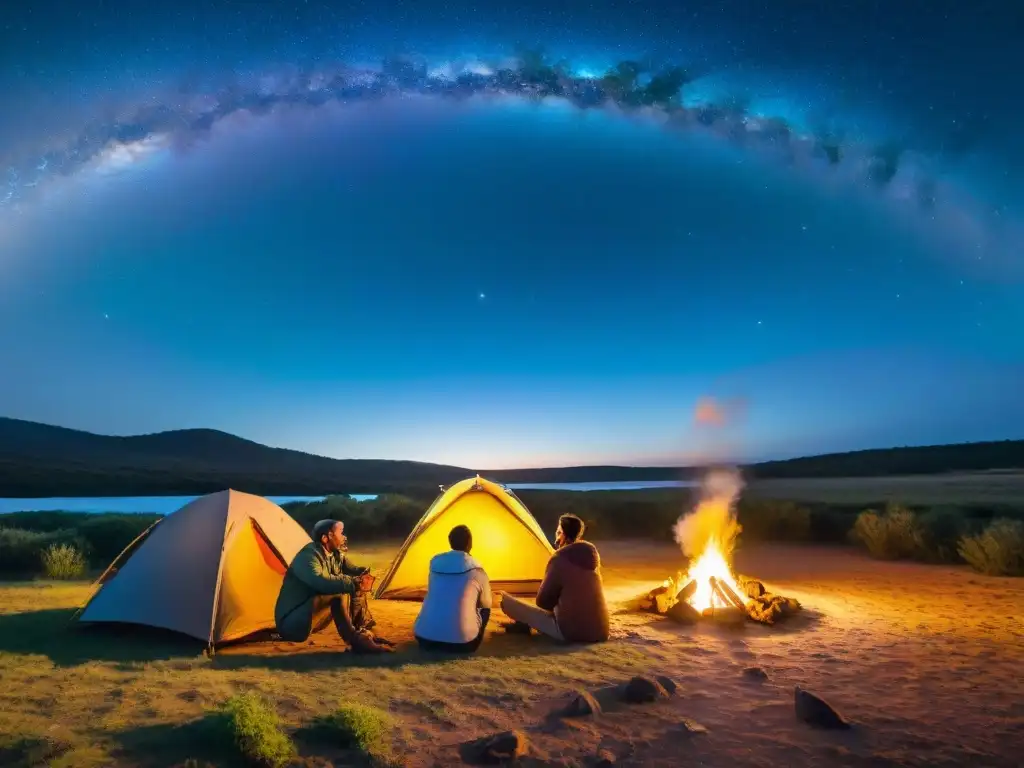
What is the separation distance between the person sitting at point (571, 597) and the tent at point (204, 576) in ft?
10.6

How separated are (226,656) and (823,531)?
20.2 meters

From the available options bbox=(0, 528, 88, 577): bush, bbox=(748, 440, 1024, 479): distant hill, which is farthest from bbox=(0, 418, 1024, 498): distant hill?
bbox=(0, 528, 88, 577): bush

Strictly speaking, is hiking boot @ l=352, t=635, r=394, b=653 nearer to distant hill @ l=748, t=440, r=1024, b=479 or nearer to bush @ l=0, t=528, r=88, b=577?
bush @ l=0, t=528, r=88, b=577

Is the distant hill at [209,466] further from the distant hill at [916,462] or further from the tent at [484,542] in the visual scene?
the tent at [484,542]

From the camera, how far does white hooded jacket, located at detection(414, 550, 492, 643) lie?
7605 millimetres

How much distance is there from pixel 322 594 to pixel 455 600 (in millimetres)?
1525

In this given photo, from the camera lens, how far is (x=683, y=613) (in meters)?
9.62

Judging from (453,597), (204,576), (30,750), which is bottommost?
(30,750)

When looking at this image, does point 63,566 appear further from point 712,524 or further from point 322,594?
point 712,524

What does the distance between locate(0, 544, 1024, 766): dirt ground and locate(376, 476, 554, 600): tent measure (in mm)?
1056

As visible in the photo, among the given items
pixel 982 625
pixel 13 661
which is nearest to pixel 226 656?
pixel 13 661

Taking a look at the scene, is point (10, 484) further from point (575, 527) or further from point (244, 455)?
point (575, 527)

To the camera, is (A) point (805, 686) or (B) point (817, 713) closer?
(B) point (817, 713)

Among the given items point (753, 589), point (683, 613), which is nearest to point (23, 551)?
point (683, 613)
